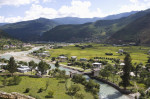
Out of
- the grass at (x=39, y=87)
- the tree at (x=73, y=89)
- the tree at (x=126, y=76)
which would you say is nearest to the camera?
the grass at (x=39, y=87)

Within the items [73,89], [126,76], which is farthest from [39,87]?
[126,76]

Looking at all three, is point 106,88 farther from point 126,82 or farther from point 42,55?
point 42,55

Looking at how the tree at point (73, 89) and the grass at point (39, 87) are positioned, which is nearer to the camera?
the grass at point (39, 87)

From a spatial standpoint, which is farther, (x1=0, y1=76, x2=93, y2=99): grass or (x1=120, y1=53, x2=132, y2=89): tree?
(x1=120, y1=53, x2=132, y2=89): tree

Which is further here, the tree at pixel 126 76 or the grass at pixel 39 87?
the tree at pixel 126 76

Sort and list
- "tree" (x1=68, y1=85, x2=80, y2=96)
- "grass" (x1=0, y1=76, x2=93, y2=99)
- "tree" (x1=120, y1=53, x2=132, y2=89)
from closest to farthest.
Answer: "grass" (x1=0, y1=76, x2=93, y2=99) → "tree" (x1=68, y1=85, x2=80, y2=96) → "tree" (x1=120, y1=53, x2=132, y2=89)

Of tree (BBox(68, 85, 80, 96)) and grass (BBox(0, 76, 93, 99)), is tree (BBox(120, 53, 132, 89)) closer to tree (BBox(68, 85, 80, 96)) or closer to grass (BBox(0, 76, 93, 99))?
grass (BBox(0, 76, 93, 99))

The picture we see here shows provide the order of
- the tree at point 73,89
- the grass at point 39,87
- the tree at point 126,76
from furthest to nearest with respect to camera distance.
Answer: the tree at point 126,76 < the tree at point 73,89 < the grass at point 39,87

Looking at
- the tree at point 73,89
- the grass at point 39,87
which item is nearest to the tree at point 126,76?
the grass at point 39,87

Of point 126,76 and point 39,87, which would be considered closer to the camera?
point 39,87

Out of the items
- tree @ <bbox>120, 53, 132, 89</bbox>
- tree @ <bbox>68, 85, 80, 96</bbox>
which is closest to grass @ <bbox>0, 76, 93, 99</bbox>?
tree @ <bbox>68, 85, 80, 96</bbox>

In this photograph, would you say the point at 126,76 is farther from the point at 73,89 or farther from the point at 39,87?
the point at 39,87

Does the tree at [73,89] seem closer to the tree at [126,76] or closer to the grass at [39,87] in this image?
the grass at [39,87]

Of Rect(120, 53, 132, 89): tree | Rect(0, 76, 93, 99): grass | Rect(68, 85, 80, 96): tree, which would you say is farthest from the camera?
Rect(120, 53, 132, 89): tree
